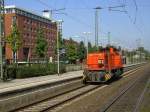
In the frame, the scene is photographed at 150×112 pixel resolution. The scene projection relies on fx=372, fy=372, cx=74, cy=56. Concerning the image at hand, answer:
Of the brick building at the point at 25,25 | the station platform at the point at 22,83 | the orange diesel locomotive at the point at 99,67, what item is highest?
the brick building at the point at 25,25

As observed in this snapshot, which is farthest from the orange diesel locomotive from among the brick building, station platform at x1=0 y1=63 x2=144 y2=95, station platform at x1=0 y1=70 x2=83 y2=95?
the brick building

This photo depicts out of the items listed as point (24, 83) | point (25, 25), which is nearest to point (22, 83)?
point (24, 83)

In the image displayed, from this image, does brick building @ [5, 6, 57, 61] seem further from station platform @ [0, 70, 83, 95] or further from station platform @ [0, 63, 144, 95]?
station platform @ [0, 63, 144, 95]

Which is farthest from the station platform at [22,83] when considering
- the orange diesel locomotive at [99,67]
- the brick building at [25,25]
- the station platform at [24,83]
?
the brick building at [25,25]

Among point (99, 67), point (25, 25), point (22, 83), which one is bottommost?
point (22, 83)

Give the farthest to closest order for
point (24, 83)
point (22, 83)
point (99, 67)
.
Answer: point (99, 67)
point (22, 83)
point (24, 83)

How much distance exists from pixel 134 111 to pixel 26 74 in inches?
1203

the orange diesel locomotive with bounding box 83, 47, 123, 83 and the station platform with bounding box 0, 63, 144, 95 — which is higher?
the orange diesel locomotive with bounding box 83, 47, 123, 83

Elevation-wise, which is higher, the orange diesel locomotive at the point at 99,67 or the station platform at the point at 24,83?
the orange diesel locomotive at the point at 99,67

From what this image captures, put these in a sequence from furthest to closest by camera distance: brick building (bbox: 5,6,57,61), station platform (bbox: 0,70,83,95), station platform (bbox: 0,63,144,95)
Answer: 1. brick building (bbox: 5,6,57,61)
2. station platform (bbox: 0,70,83,95)
3. station platform (bbox: 0,63,144,95)

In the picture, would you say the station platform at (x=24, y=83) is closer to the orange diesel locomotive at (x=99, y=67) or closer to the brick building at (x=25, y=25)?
the orange diesel locomotive at (x=99, y=67)

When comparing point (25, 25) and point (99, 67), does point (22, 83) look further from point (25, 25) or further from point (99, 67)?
point (25, 25)

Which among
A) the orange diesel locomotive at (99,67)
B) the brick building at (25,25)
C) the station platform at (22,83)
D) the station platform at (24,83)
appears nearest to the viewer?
the station platform at (24,83)

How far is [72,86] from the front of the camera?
1194 inches
